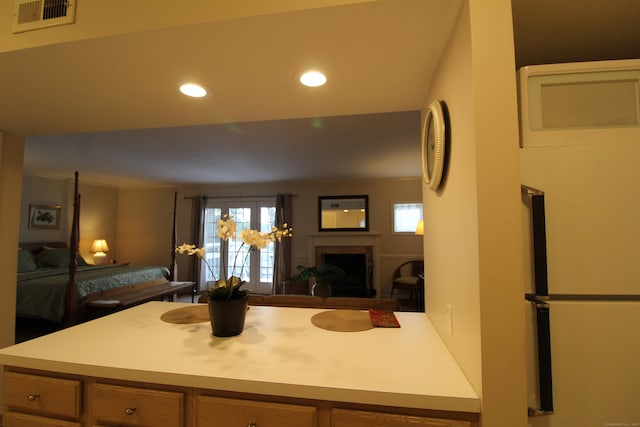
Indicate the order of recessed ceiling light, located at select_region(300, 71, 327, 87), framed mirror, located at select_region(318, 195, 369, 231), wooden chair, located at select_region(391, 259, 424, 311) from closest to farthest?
1. recessed ceiling light, located at select_region(300, 71, 327, 87)
2. wooden chair, located at select_region(391, 259, 424, 311)
3. framed mirror, located at select_region(318, 195, 369, 231)

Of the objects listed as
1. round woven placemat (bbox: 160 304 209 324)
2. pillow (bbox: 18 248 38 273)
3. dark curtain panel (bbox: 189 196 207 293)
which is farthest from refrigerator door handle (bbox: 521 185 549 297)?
pillow (bbox: 18 248 38 273)

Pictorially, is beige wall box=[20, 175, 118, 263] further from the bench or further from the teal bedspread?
the bench

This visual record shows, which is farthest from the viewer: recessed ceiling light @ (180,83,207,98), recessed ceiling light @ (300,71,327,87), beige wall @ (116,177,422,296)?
beige wall @ (116,177,422,296)

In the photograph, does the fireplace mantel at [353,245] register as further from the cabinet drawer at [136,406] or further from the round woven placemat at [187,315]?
the cabinet drawer at [136,406]

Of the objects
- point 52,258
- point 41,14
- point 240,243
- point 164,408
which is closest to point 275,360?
point 164,408

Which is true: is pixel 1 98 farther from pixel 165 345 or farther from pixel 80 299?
pixel 80 299

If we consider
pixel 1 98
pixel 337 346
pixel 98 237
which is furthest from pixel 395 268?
pixel 98 237

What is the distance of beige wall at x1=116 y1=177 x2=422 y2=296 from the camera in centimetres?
534

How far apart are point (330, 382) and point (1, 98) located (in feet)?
7.04

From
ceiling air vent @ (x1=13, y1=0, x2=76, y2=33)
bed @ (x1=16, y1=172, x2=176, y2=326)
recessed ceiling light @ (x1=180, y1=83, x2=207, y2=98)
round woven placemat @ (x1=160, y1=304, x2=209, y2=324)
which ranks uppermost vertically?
ceiling air vent @ (x1=13, y1=0, x2=76, y2=33)

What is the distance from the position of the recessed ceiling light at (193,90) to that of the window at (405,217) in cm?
460

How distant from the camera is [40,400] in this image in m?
0.97

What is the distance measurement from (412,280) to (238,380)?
4.38m

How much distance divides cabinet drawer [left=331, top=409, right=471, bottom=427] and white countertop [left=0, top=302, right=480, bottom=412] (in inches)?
2.0
